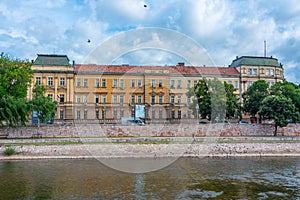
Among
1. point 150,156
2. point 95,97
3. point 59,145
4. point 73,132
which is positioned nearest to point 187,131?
point 150,156

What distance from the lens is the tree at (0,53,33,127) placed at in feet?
129

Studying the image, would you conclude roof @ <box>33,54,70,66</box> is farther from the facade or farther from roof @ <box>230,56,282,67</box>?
roof @ <box>230,56,282,67</box>

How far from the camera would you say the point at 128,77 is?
66125mm

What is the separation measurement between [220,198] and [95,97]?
4738 centimetres

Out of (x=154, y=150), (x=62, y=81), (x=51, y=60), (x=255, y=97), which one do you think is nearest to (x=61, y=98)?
(x=62, y=81)

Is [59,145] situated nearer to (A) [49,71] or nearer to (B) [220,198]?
(B) [220,198]

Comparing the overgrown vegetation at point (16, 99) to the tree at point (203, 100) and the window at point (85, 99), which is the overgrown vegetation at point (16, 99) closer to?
the window at point (85, 99)


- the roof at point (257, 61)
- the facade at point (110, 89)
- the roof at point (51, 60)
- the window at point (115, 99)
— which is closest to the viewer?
the facade at point (110, 89)

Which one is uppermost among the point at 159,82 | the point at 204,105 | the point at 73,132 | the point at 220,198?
the point at 159,82

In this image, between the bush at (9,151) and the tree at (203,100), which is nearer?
the bush at (9,151)

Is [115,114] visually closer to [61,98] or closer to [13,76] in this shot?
[61,98]

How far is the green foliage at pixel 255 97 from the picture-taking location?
5850 centimetres

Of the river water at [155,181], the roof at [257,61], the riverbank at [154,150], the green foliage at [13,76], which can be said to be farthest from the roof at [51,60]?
the roof at [257,61]

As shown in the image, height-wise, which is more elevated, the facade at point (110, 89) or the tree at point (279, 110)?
the facade at point (110, 89)
